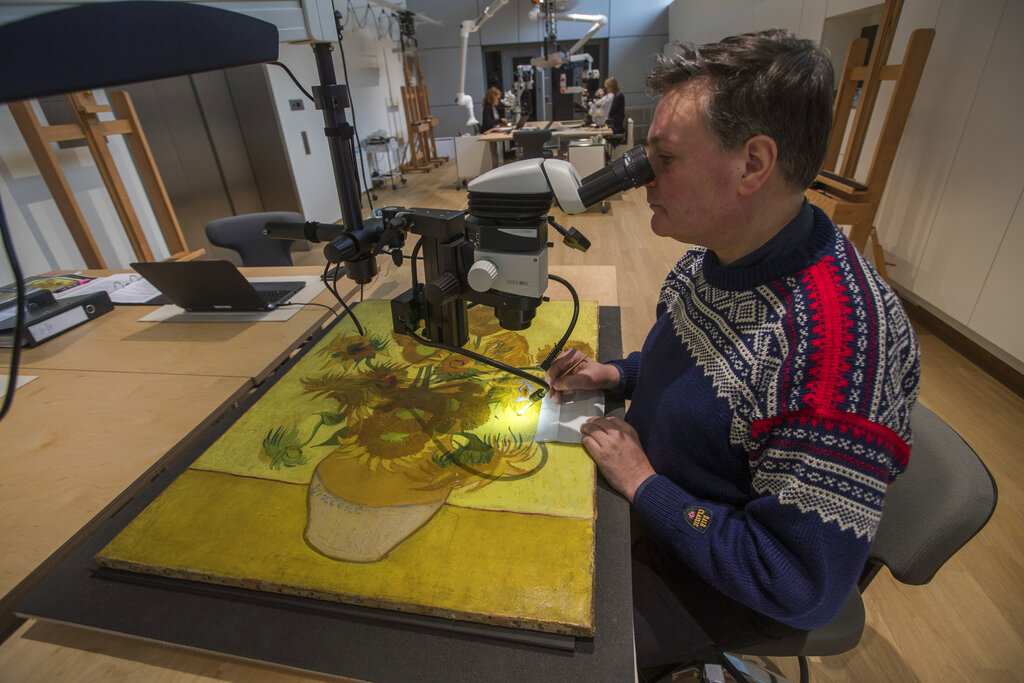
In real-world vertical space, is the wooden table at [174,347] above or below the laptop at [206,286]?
below

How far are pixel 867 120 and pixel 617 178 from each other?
291cm

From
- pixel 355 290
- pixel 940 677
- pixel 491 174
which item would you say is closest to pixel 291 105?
pixel 355 290

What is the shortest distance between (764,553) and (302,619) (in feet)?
2.01

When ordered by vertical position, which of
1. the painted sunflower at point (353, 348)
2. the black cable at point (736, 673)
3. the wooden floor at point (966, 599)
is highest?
the painted sunflower at point (353, 348)

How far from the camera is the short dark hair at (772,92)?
596 mm

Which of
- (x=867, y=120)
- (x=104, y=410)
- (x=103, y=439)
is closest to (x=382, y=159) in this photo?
(x=867, y=120)

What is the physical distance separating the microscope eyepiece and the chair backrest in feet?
2.06

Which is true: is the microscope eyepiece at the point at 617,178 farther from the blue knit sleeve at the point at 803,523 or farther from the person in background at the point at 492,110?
the person in background at the point at 492,110

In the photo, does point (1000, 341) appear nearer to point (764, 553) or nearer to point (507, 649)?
point (764, 553)

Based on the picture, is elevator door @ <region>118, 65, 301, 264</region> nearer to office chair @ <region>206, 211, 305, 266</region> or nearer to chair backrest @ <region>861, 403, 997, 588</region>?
office chair @ <region>206, 211, 305, 266</region>

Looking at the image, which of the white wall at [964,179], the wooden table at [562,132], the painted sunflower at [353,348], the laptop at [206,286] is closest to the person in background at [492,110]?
the wooden table at [562,132]

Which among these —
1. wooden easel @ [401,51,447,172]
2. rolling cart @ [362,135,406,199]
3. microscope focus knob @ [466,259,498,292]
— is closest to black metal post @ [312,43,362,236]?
microscope focus knob @ [466,259,498,292]

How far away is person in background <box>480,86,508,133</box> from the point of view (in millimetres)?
6945

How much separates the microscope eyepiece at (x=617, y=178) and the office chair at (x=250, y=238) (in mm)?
1957
